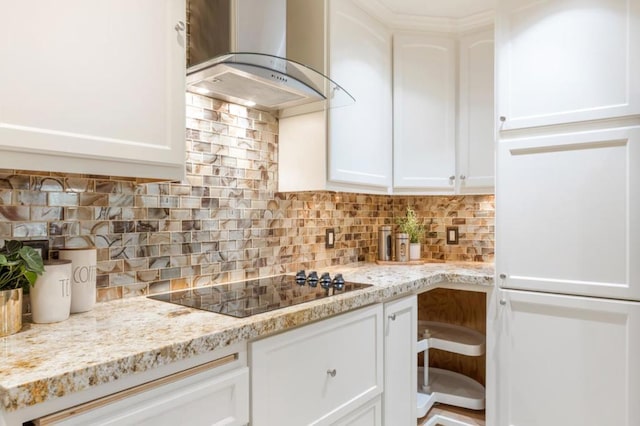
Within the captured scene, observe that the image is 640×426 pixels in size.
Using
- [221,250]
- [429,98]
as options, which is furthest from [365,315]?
[429,98]

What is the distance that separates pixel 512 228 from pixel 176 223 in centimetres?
159

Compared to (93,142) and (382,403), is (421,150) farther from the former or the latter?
(93,142)

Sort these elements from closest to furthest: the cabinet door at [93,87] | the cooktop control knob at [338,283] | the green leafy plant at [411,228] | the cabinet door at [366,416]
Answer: the cabinet door at [93,87] < the cabinet door at [366,416] < the cooktop control knob at [338,283] < the green leafy plant at [411,228]

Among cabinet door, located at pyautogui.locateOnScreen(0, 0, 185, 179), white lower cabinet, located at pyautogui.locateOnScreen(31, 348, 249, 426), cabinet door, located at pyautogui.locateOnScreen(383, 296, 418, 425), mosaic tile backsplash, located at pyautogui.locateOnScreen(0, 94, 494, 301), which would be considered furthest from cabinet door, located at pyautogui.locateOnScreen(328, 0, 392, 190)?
white lower cabinet, located at pyautogui.locateOnScreen(31, 348, 249, 426)

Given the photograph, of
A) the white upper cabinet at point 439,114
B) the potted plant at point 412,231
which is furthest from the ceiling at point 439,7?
the potted plant at point 412,231

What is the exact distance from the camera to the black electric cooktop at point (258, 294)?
1294 mm

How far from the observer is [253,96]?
1.73m

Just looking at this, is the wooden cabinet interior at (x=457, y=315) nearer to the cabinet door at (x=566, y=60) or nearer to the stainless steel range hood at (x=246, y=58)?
the cabinet door at (x=566, y=60)

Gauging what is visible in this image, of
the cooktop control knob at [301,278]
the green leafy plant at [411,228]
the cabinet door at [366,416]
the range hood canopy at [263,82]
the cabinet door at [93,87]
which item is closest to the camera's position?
the cabinet door at [93,87]

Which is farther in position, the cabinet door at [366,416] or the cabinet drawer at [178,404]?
the cabinet door at [366,416]

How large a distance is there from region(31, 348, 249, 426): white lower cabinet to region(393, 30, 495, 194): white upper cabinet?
1.66m

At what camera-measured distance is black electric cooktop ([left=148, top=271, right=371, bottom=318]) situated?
1294mm

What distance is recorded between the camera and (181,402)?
3.12ft

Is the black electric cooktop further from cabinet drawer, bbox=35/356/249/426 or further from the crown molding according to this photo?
the crown molding
